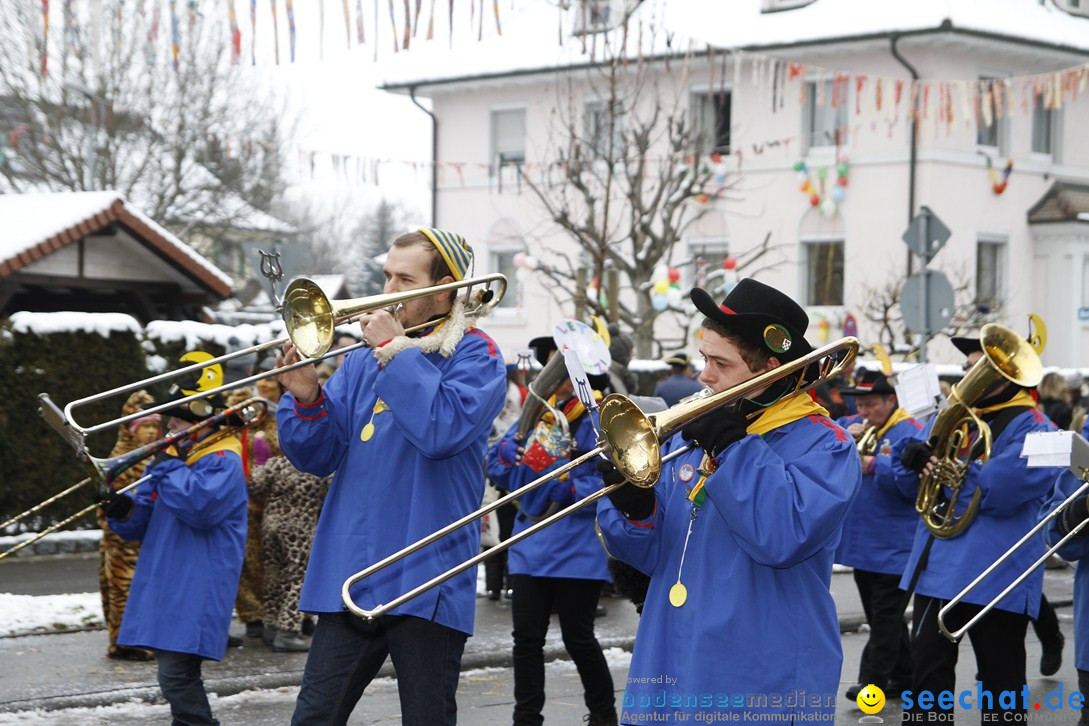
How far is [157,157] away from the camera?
29609 millimetres

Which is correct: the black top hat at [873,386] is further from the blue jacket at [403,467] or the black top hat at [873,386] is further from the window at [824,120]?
the window at [824,120]

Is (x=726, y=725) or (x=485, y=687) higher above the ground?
(x=726, y=725)

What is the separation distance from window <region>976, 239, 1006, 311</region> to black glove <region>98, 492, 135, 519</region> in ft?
77.2

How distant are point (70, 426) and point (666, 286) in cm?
1743

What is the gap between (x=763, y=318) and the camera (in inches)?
152

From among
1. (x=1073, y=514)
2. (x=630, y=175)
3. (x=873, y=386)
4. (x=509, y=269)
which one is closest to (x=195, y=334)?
(x=873, y=386)

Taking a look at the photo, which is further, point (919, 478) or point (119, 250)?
point (119, 250)

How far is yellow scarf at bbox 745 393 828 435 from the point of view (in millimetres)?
3863

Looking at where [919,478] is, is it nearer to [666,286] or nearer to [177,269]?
[177,269]

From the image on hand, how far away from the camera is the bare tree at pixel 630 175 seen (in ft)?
72.3

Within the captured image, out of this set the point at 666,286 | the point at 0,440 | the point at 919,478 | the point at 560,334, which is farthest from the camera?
the point at 666,286

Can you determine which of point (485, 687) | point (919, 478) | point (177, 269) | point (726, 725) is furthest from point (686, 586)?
point (177, 269)

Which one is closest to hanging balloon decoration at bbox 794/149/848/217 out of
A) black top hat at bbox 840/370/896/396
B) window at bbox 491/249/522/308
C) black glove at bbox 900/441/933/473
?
window at bbox 491/249/522/308

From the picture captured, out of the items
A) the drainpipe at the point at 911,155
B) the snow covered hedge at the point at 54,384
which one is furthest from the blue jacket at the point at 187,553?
the drainpipe at the point at 911,155
